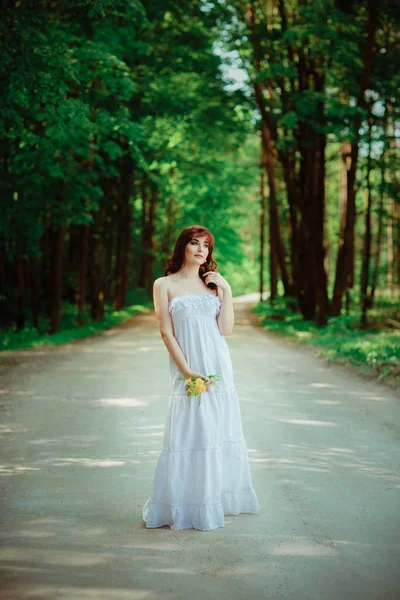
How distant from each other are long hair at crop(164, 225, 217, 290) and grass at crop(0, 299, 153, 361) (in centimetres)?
1317

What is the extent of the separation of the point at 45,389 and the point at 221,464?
22.3 feet

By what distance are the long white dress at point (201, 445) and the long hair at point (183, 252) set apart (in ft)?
0.88

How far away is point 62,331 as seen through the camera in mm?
22094

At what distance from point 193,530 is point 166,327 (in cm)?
149

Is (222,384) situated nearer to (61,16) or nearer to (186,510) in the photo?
(186,510)

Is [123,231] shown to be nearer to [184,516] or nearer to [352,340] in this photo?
[352,340]

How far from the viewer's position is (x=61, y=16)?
56.5ft

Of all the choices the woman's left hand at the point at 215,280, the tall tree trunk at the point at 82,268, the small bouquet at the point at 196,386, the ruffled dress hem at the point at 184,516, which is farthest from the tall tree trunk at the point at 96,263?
the ruffled dress hem at the point at 184,516

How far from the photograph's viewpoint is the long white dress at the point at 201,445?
5023 millimetres

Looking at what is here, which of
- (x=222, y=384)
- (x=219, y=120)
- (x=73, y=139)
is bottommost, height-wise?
(x=222, y=384)

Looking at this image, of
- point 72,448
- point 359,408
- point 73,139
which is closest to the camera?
point 72,448

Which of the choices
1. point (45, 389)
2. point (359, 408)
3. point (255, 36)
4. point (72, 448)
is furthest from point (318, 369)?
point (255, 36)

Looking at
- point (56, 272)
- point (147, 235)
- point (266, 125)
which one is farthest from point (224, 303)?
point (147, 235)

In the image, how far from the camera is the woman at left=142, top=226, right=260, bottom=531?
5039 millimetres
